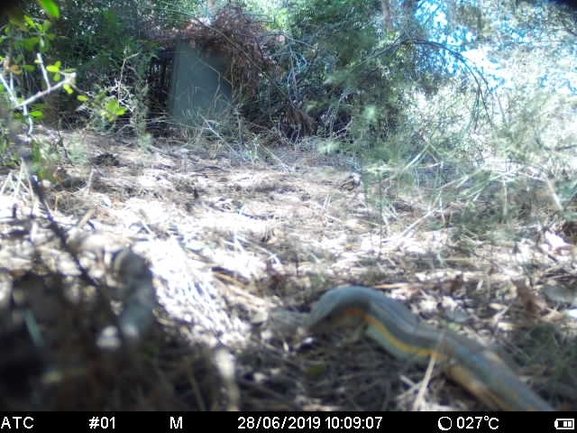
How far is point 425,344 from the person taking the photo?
2.11 meters

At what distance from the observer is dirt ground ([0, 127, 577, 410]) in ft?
4.69

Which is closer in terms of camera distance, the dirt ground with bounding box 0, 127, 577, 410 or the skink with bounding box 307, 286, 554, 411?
the dirt ground with bounding box 0, 127, 577, 410

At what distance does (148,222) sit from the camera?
3244 millimetres

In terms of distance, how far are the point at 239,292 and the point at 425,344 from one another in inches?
37.9

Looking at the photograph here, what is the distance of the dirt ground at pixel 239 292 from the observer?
1.43 metres

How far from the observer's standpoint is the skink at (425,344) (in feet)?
6.16

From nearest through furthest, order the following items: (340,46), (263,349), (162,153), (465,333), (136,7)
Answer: (263,349), (465,333), (162,153), (340,46), (136,7)

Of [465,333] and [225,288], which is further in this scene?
[225,288]

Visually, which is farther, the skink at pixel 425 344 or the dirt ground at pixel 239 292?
the skink at pixel 425 344

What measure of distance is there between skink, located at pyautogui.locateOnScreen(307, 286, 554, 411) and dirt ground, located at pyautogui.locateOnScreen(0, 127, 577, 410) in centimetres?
7

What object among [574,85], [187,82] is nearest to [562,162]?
[574,85]

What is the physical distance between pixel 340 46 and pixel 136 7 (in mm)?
3167

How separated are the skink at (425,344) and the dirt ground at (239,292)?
7 cm

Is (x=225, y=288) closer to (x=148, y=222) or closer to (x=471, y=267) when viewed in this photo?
(x=148, y=222)
